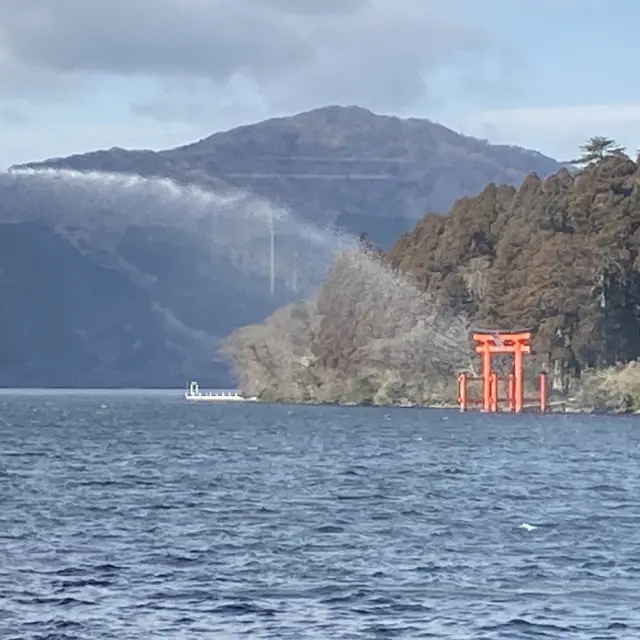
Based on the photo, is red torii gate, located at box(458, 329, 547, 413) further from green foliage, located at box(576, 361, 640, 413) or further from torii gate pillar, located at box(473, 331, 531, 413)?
green foliage, located at box(576, 361, 640, 413)

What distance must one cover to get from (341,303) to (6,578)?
3868 inches

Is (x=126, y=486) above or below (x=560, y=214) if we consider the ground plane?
below

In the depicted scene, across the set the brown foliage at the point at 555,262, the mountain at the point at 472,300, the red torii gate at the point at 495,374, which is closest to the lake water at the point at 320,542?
the red torii gate at the point at 495,374

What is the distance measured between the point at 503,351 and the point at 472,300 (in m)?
13.2

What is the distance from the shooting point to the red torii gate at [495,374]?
103 metres

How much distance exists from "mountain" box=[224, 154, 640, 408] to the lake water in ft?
129

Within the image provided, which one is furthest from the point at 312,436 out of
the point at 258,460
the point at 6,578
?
the point at 6,578

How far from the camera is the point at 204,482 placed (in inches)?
1945

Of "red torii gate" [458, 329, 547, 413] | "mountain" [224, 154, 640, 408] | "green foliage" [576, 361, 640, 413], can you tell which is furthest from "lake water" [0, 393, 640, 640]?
"mountain" [224, 154, 640, 408]

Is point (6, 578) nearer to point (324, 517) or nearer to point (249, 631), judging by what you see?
point (249, 631)

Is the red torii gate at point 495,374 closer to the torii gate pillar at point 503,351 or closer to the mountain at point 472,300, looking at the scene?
the torii gate pillar at point 503,351

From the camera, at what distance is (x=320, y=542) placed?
3441cm

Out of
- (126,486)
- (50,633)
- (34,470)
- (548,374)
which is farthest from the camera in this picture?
(548,374)

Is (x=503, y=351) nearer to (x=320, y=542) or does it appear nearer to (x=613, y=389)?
(x=613, y=389)
